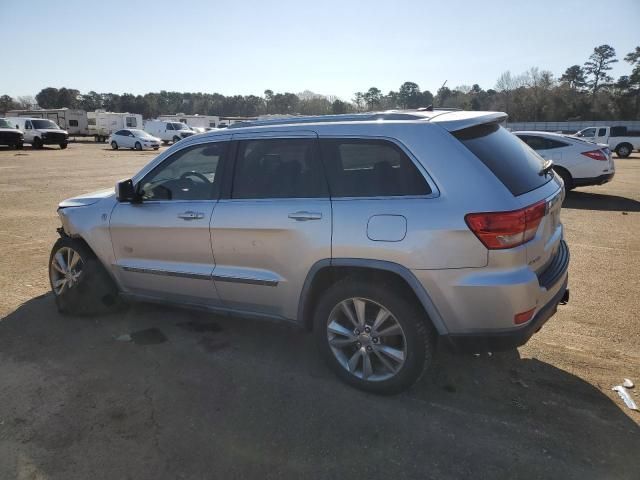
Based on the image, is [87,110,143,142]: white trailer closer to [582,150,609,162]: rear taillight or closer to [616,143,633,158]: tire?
[616,143,633,158]: tire

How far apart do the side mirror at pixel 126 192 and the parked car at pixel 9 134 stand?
30.3m

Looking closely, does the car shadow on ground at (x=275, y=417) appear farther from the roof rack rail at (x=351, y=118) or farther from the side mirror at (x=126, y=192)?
the roof rack rail at (x=351, y=118)

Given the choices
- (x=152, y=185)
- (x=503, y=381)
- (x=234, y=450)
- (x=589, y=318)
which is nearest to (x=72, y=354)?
(x=152, y=185)

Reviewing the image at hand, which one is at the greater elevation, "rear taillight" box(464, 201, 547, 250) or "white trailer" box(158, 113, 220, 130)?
"white trailer" box(158, 113, 220, 130)

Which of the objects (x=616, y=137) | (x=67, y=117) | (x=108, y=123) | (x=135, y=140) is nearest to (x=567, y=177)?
(x=616, y=137)

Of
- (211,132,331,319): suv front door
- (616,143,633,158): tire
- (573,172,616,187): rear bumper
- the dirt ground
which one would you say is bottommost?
(616,143,633,158): tire

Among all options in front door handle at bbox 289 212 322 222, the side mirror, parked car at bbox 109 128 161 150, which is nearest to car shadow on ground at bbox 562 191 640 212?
front door handle at bbox 289 212 322 222

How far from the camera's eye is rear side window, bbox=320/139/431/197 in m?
2.97

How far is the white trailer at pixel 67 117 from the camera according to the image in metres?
47.2

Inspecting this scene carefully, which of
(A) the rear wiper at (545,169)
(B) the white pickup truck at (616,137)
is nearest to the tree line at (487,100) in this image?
(B) the white pickup truck at (616,137)

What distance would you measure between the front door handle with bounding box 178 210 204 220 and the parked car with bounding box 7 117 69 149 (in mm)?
33941

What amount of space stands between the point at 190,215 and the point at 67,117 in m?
51.5

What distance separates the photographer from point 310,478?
2451 millimetres

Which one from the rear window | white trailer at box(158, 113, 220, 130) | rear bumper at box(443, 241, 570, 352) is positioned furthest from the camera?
white trailer at box(158, 113, 220, 130)
